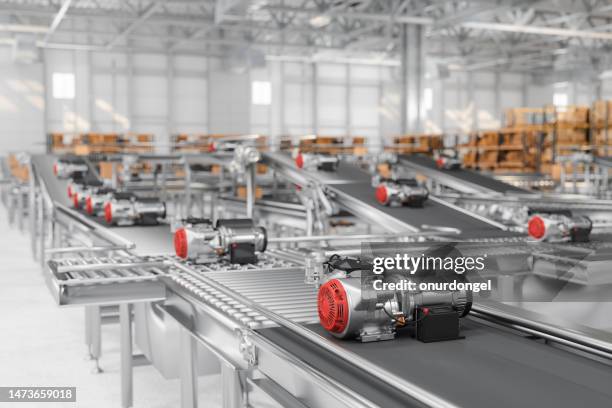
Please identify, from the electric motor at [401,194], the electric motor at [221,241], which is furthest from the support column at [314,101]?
the electric motor at [221,241]

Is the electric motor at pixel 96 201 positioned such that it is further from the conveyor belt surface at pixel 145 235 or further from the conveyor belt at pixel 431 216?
the conveyor belt at pixel 431 216

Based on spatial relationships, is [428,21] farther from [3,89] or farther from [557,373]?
[557,373]

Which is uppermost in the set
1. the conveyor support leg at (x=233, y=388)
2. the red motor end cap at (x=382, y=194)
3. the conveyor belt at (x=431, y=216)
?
the red motor end cap at (x=382, y=194)

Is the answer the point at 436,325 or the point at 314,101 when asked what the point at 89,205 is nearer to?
the point at 436,325

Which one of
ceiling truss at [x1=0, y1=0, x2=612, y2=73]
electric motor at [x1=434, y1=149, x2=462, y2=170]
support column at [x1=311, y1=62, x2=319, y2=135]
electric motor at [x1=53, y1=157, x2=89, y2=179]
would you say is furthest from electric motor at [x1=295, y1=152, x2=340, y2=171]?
support column at [x1=311, y1=62, x2=319, y2=135]

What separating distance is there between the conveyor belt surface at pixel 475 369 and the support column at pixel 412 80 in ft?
49.2

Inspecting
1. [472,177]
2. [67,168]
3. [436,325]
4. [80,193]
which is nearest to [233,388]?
[436,325]

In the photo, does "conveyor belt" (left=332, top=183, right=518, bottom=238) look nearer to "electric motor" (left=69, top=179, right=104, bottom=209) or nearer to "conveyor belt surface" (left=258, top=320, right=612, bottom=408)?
"electric motor" (left=69, top=179, right=104, bottom=209)

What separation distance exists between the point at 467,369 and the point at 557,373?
0.75ft

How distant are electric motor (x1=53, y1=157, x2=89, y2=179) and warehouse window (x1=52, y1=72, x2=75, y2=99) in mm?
14703

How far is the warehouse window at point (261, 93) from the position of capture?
24984 mm

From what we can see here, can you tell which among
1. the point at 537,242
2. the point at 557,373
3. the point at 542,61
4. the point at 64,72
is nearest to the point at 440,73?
the point at 542,61

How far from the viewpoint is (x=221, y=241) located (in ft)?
10.8

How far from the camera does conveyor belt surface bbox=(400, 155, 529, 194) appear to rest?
8225 millimetres
